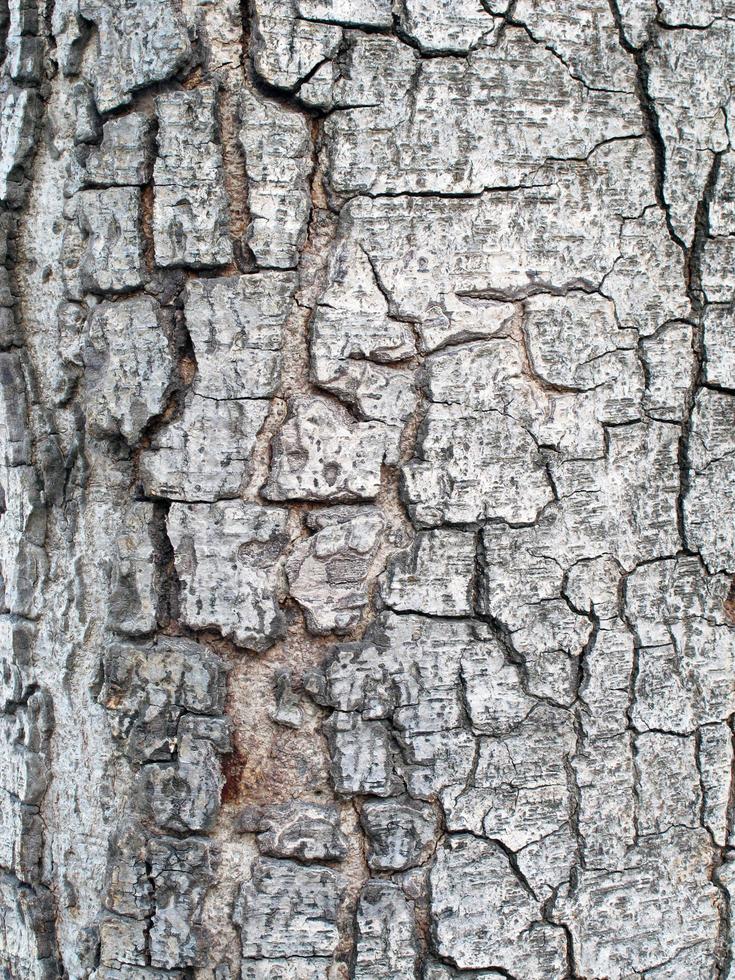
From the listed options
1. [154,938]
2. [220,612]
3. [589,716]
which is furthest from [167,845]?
[589,716]

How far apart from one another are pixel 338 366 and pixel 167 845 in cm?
67

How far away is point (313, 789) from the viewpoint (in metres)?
1.35

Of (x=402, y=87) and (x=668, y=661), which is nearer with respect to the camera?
(x=402, y=87)

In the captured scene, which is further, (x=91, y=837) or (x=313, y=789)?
(x=91, y=837)

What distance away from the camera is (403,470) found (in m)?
1.33

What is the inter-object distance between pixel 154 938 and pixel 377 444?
0.72 meters

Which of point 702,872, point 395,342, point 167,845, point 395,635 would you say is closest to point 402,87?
point 395,342

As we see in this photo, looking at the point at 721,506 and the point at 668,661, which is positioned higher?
the point at 721,506

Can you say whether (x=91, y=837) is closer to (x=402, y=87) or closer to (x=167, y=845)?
(x=167, y=845)

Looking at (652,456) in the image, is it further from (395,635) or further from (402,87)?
(402,87)

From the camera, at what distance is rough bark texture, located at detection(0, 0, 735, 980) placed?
1304mm

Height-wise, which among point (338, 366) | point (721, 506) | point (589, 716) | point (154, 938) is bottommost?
point (154, 938)

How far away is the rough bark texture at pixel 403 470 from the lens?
1304mm

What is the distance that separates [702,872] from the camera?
1446mm
